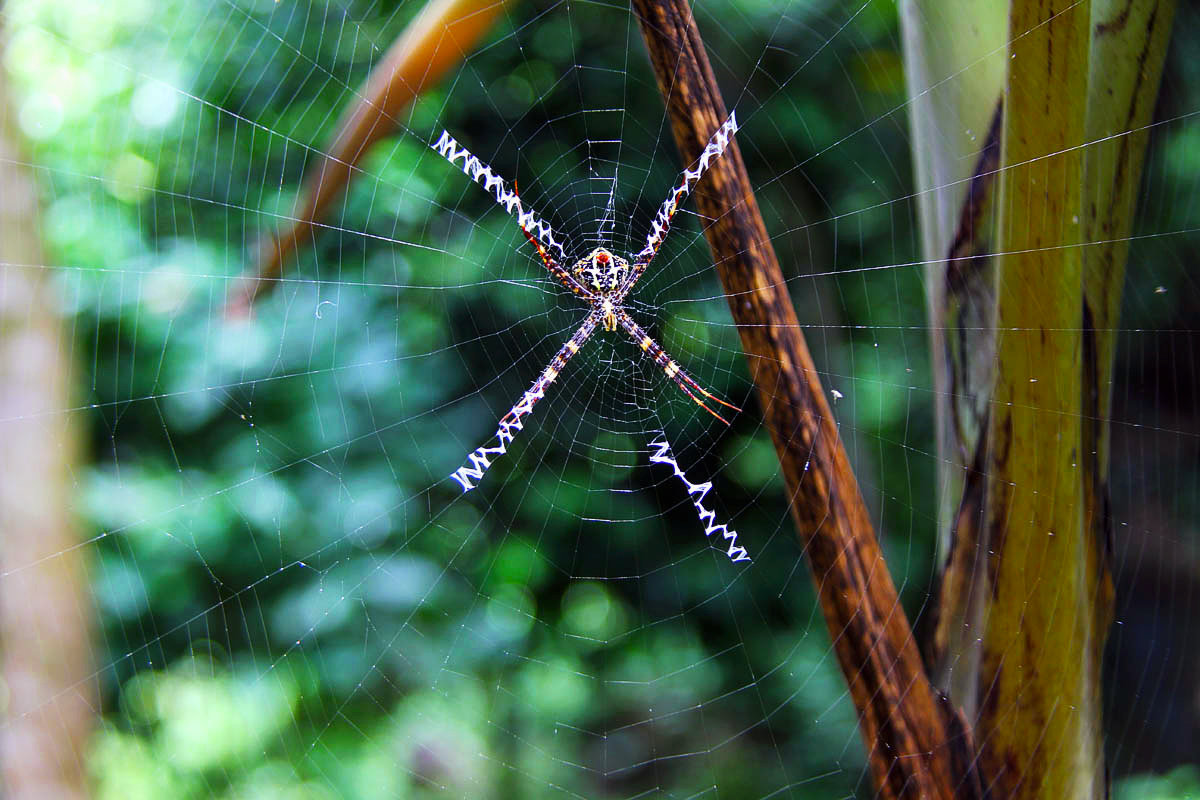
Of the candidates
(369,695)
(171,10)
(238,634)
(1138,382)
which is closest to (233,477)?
(238,634)

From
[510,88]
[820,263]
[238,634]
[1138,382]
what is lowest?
[238,634]

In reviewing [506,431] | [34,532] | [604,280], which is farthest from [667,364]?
[34,532]

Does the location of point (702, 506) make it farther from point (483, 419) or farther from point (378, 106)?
point (378, 106)

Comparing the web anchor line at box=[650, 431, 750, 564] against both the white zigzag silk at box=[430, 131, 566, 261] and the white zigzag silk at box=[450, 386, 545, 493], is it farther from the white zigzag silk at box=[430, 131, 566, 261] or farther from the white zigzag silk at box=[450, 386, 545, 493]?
the white zigzag silk at box=[430, 131, 566, 261]

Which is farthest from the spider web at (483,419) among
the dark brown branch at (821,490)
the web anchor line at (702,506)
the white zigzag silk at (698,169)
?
the dark brown branch at (821,490)

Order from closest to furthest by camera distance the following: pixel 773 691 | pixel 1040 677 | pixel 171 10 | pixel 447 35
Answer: pixel 1040 677, pixel 447 35, pixel 171 10, pixel 773 691

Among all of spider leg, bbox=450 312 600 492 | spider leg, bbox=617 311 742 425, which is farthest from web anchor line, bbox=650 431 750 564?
spider leg, bbox=450 312 600 492

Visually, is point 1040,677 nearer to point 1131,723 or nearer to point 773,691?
point 1131,723
